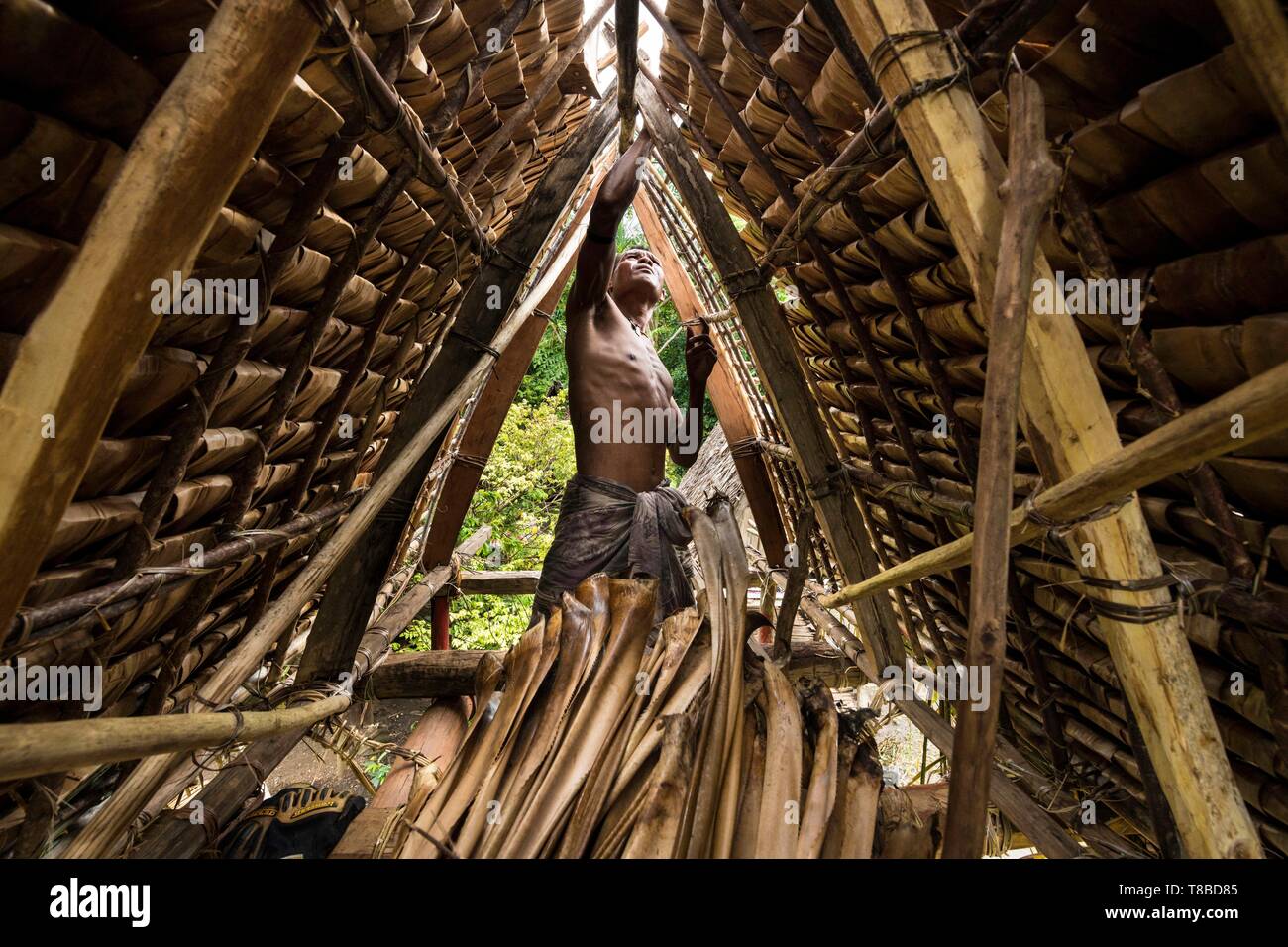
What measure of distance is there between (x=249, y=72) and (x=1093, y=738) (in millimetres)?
2492

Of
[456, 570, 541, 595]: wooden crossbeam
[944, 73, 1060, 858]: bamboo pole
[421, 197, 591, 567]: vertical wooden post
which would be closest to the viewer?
[944, 73, 1060, 858]: bamboo pole

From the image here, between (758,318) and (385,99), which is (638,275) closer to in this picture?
(758,318)

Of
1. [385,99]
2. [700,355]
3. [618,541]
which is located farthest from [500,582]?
[385,99]

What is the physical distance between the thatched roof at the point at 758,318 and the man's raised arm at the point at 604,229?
0.17 meters

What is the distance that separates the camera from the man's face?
2.71m

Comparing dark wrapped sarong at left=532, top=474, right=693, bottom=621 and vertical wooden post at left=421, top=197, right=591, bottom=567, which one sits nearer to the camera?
dark wrapped sarong at left=532, top=474, right=693, bottom=621

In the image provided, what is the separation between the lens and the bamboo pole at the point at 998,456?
2.45ft

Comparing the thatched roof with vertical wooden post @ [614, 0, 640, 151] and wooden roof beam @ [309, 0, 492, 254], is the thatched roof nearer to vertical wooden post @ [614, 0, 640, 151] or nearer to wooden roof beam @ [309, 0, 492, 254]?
wooden roof beam @ [309, 0, 492, 254]

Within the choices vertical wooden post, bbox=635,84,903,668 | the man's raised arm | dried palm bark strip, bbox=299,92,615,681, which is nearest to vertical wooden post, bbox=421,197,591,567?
the man's raised arm

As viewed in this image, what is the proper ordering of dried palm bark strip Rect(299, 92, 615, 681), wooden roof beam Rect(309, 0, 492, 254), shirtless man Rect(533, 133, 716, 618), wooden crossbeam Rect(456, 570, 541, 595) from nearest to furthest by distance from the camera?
wooden roof beam Rect(309, 0, 492, 254) < dried palm bark strip Rect(299, 92, 615, 681) < shirtless man Rect(533, 133, 716, 618) < wooden crossbeam Rect(456, 570, 541, 595)

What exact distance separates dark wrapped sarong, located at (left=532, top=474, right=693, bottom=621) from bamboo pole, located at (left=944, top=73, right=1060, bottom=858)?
1342 mm

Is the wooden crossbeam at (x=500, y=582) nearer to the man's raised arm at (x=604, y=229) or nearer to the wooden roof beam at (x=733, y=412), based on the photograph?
the wooden roof beam at (x=733, y=412)
